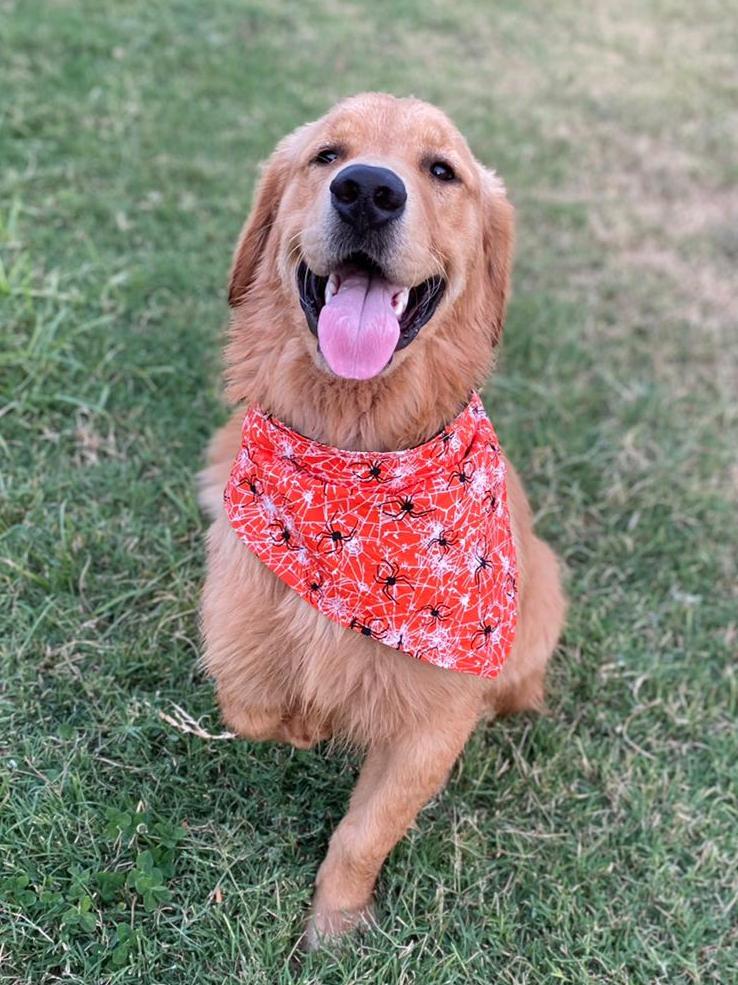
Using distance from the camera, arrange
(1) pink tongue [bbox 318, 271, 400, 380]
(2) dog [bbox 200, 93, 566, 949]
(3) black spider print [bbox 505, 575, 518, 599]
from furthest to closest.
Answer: (3) black spider print [bbox 505, 575, 518, 599] → (2) dog [bbox 200, 93, 566, 949] → (1) pink tongue [bbox 318, 271, 400, 380]

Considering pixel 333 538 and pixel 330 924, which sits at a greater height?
pixel 333 538

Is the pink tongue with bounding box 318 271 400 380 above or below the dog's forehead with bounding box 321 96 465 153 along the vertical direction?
below

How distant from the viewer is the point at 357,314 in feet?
8.15

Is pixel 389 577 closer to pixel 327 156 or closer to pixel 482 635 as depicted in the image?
pixel 482 635

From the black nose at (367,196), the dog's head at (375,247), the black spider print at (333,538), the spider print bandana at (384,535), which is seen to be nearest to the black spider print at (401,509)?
the spider print bandana at (384,535)

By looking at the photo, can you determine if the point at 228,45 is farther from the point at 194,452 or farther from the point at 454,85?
the point at 194,452

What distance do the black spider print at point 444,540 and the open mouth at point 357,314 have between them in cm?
54

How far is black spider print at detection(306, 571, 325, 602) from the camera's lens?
2664mm

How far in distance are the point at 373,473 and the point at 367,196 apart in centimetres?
77

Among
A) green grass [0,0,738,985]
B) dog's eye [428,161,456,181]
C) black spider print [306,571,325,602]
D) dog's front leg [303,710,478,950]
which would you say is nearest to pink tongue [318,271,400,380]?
dog's eye [428,161,456,181]

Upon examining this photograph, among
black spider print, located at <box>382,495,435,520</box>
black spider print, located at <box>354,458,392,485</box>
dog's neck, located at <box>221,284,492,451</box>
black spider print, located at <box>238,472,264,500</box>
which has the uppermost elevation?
dog's neck, located at <box>221,284,492,451</box>

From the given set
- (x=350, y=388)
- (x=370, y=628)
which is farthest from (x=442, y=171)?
(x=370, y=628)

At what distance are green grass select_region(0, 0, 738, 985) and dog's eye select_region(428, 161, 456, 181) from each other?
1.64 metres

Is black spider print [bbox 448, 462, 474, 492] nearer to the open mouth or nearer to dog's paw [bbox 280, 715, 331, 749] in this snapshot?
the open mouth
